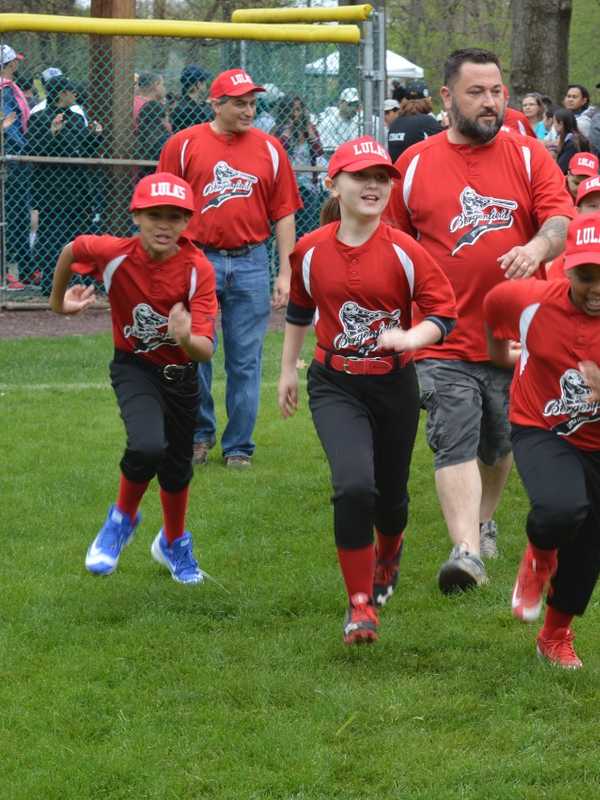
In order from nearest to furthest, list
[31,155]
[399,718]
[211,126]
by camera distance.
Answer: [399,718] → [211,126] → [31,155]

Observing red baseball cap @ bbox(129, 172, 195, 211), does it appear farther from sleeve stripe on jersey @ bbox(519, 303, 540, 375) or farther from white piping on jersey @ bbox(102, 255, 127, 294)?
sleeve stripe on jersey @ bbox(519, 303, 540, 375)

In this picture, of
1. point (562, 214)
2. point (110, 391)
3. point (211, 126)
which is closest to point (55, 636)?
point (562, 214)

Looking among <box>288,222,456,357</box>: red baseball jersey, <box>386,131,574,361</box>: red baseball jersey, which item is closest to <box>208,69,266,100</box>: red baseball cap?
<box>386,131,574,361</box>: red baseball jersey

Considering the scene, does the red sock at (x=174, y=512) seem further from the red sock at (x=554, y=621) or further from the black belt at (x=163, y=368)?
the red sock at (x=554, y=621)

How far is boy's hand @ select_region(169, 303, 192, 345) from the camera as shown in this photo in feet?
19.0

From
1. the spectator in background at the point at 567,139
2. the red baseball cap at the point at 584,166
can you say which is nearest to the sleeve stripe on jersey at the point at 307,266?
the red baseball cap at the point at 584,166

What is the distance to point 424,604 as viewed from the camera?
6.37 metres

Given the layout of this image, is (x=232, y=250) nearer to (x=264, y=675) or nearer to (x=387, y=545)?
(x=387, y=545)

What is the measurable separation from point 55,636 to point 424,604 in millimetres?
1638

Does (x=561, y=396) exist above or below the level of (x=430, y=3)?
below

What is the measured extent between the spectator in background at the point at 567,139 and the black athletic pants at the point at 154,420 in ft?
22.6

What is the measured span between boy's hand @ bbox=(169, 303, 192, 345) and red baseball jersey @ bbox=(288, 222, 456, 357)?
534 mm

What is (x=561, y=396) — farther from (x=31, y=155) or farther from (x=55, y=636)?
(x=31, y=155)

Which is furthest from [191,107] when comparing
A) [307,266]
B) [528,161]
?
[307,266]
